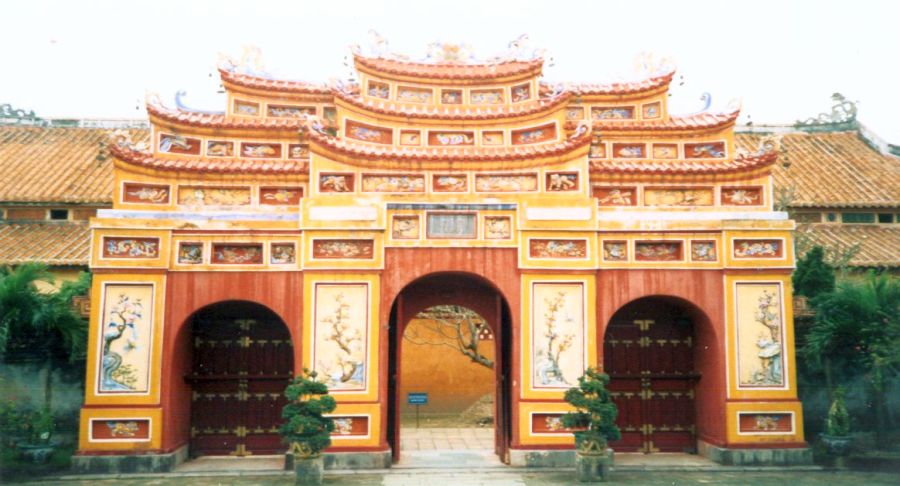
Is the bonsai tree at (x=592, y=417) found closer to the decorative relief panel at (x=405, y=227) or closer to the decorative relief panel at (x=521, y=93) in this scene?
the decorative relief panel at (x=405, y=227)

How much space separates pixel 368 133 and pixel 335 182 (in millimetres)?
1763

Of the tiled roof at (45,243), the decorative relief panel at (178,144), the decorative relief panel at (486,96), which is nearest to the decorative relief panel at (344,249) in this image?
the decorative relief panel at (178,144)

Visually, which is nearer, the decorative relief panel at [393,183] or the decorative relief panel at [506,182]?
the decorative relief panel at [393,183]

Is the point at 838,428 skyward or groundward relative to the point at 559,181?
groundward

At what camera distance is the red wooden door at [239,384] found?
50.6ft

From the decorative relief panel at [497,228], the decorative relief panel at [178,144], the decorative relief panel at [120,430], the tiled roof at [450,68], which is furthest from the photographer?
the tiled roof at [450,68]

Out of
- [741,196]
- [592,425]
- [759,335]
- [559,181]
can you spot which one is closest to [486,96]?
[559,181]

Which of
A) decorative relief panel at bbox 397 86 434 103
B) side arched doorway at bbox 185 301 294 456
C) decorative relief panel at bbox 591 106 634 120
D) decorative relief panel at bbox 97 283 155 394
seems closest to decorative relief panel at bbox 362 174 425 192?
decorative relief panel at bbox 397 86 434 103

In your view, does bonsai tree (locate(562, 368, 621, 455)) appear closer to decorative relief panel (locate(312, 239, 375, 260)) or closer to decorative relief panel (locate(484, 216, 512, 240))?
decorative relief panel (locate(484, 216, 512, 240))

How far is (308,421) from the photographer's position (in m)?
12.4

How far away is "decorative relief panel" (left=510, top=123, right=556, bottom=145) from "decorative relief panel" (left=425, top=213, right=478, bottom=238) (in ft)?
9.14

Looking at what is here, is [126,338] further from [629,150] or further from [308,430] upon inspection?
[629,150]

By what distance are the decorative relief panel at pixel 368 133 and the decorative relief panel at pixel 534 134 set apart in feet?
8.78

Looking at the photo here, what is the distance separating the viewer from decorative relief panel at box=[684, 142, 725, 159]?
1691 centimetres
